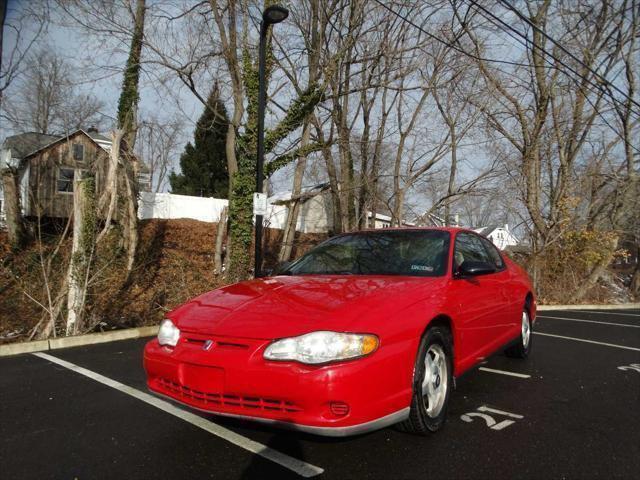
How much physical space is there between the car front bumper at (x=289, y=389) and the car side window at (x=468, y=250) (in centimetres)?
153

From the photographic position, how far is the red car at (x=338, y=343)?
2.74m

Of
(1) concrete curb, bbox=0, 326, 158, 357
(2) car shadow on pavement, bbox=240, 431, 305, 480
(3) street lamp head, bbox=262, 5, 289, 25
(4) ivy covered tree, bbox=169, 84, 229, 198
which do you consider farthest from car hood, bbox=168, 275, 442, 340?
(4) ivy covered tree, bbox=169, 84, 229, 198

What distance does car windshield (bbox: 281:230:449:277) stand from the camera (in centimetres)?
403

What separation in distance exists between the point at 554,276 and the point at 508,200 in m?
3.12

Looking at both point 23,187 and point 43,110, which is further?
point 43,110

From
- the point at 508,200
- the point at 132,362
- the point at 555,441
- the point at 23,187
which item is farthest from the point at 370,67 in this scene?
the point at 23,187

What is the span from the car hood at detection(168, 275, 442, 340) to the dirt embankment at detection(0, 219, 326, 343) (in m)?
4.50

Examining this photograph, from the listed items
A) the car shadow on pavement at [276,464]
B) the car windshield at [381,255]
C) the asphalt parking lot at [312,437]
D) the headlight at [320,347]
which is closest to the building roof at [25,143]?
the asphalt parking lot at [312,437]

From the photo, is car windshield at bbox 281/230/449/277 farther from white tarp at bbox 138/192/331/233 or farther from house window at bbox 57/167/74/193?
house window at bbox 57/167/74/193

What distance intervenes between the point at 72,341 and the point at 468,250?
17.6ft

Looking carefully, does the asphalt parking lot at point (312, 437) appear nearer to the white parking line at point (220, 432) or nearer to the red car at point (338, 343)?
the white parking line at point (220, 432)

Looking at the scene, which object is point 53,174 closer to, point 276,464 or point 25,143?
point 25,143

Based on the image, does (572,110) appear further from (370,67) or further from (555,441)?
(555,441)

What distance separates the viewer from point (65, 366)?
5.54m
